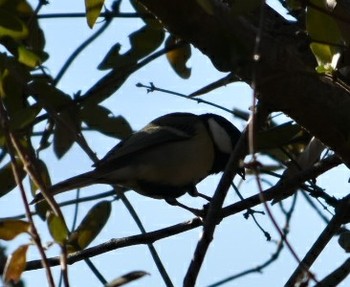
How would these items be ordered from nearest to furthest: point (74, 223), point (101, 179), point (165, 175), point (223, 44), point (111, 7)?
1. point (223, 44)
2. point (74, 223)
3. point (111, 7)
4. point (101, 179)
5. point (165, 175)

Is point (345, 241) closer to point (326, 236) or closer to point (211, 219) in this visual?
point (326, 236)

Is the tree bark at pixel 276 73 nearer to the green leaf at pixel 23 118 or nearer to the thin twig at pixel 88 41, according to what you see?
the green leaf at pixel 23 118

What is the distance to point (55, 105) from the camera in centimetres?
214

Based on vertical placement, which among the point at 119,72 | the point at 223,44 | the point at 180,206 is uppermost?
the point at 180,206

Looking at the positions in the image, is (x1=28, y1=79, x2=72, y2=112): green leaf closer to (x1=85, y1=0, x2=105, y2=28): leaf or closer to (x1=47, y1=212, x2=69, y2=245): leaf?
(x1=85, y1=0, x2=105, y2=28): leaf

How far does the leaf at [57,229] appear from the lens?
3.82 feet

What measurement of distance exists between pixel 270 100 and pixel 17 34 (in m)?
0.55

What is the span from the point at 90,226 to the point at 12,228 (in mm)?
673

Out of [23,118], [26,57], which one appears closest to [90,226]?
[23,118]

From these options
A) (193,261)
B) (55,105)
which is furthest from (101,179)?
(193,261)

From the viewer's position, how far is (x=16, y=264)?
3.94ft

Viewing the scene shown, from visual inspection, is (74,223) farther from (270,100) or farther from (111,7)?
Result: (111,7)

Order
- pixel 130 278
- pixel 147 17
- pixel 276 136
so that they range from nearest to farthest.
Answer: pixel 130 278 < pixel 276 136 < pixel 147 17

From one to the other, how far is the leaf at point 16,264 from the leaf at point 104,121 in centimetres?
109
